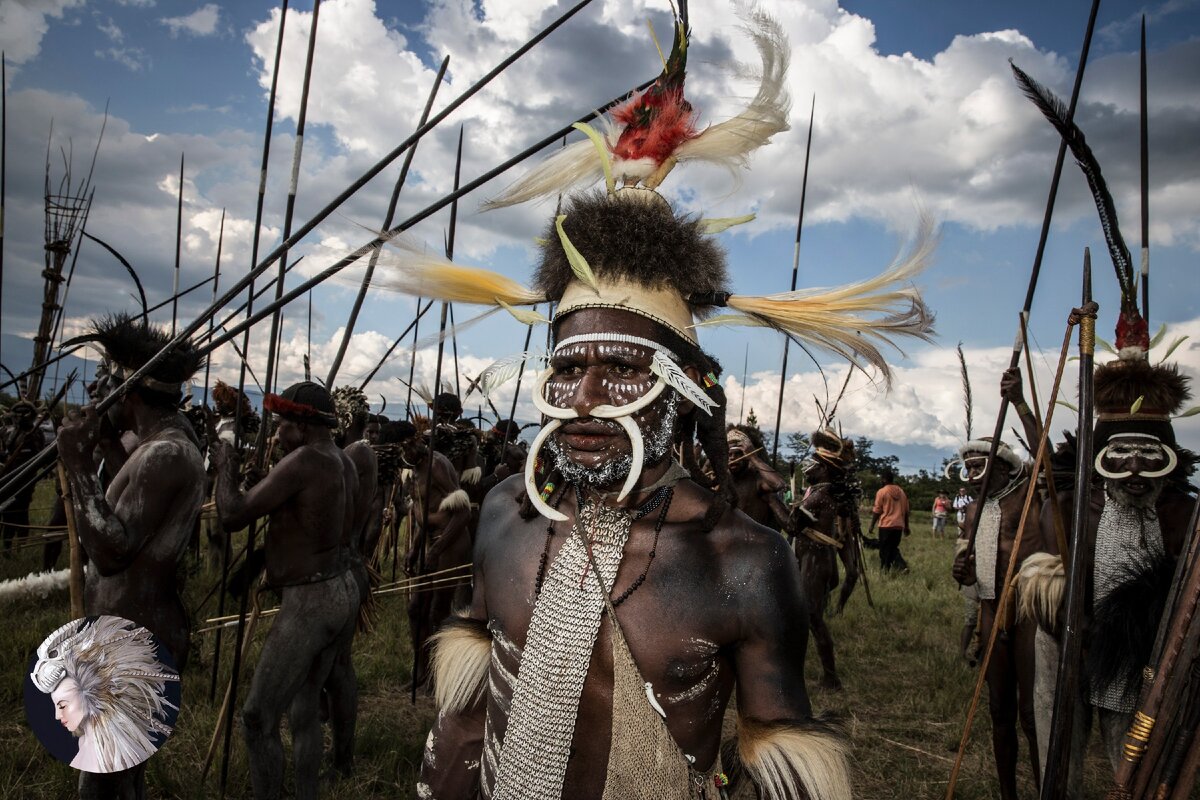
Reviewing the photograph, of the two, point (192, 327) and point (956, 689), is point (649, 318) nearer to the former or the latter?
point (192, 327)

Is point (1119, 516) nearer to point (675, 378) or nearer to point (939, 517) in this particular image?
point (675, 378)

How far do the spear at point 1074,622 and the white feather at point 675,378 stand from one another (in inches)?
36.3

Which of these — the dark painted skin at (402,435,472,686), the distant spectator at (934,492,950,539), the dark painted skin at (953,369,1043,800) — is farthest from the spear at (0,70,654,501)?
the distant spectator at (934,492,950,539)

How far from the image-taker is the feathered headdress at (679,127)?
2.40 m

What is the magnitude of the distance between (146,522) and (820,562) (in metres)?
6.23

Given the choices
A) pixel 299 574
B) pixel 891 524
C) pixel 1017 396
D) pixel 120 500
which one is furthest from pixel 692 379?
pixel 891 524

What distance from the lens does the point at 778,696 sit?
6.12 feet

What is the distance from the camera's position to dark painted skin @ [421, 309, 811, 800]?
76.3 inches

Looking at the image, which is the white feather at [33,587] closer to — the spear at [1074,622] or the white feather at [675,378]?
the white feather at [675,378]

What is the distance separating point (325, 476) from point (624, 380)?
2.81 meters

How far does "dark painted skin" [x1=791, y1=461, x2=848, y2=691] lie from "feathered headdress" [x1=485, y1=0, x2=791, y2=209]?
5.73 metres

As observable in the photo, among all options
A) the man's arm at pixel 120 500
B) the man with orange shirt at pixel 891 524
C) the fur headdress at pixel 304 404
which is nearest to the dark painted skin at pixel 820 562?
the fur headdress at pixel 304 404

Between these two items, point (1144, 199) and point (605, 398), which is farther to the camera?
point (1144, 199)

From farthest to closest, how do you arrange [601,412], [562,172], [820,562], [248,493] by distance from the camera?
[820,562] < [248,493] < [562,172] < [601,412]
